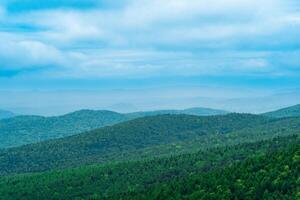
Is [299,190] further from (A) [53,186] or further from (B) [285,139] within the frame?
Result: (A) [53,186]

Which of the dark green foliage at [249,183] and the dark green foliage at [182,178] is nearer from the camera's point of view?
the dark green foliage at [249,183]

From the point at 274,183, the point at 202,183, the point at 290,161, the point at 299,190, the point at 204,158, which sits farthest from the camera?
the point at 204,158

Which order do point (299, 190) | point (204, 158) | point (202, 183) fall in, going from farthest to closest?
point (204, 158) < point (202, 183) < point (299, 190)

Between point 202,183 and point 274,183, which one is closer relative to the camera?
point 274,183

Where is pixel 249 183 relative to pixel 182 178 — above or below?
above

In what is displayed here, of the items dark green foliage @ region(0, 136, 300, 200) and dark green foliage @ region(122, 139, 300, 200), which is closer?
dark green foliage @ region(122, 139, 300, 200)

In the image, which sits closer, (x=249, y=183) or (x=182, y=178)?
(x=249, y=183)

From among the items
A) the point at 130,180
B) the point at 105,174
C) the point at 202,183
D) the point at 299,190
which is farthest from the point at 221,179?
the point at 105,174

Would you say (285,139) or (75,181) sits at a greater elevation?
(285,139)
